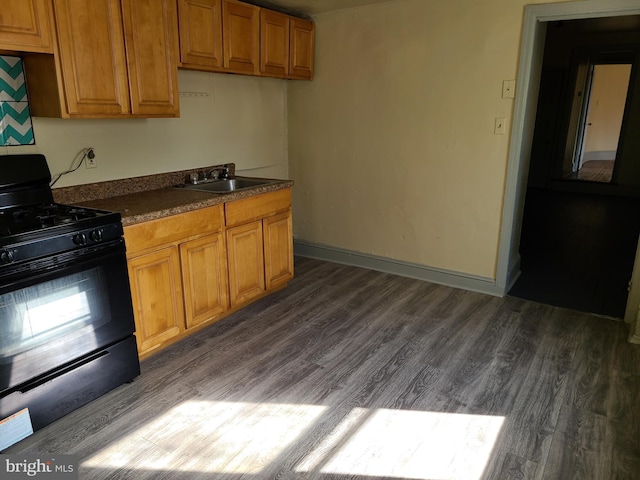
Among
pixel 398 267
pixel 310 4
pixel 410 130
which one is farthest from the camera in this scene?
pixel 398 267

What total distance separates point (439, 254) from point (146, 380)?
8.40 feet

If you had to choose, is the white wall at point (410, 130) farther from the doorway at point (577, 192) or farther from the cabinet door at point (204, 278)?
the cabinet door at point (204, 278)

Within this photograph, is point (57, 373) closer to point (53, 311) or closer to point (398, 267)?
point (53, 311)

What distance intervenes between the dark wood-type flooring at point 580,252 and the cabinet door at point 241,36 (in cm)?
282

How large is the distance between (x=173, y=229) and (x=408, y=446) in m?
1.73

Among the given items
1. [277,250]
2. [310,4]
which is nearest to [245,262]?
[277,250]

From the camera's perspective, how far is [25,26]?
6.92ft

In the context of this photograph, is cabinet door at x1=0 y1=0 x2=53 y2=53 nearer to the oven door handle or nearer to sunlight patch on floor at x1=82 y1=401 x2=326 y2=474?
the oven door handle

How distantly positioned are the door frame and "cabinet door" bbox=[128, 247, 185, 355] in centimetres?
250

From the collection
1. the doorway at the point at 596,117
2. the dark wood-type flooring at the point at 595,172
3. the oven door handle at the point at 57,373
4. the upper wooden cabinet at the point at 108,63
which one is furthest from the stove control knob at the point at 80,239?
the dark wood-type flooring at the point at 595,172

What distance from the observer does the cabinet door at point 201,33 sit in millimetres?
2848

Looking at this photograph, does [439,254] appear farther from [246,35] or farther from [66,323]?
[66,323]

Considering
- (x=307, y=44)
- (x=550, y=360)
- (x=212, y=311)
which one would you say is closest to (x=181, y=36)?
(x=307, y=44)

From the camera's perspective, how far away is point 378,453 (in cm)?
199
